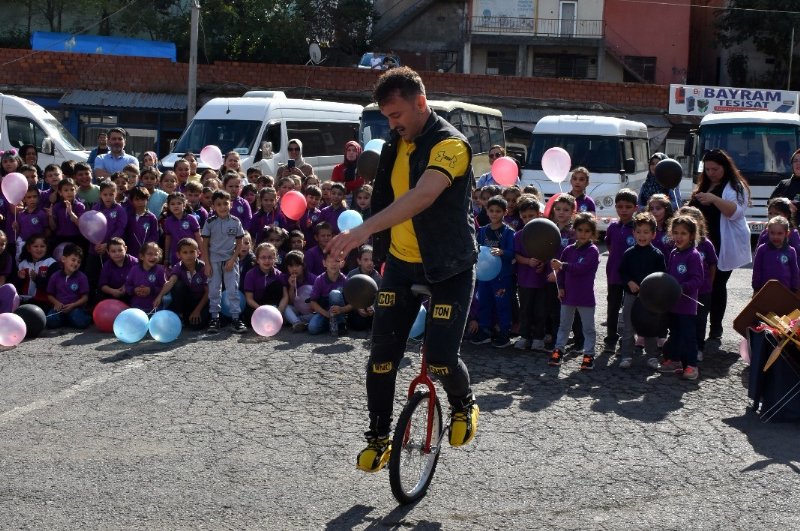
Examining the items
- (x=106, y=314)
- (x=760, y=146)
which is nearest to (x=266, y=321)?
(x=106, y=314)

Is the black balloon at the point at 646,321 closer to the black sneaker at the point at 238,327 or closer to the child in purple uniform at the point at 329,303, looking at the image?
the child in purple uniform at the point at 329,303

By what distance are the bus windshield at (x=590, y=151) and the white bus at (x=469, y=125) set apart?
1.44m

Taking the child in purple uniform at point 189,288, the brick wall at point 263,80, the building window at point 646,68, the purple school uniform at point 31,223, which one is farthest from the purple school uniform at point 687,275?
the building window at point 646,68

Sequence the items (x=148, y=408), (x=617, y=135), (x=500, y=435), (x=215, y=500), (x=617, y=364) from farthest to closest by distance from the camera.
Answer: (x=617, y=135) < (x=617, y=364) < (x=148, y=408) < (x=500, y=435) < (x=215, y=500)

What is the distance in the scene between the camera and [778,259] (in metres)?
8.93

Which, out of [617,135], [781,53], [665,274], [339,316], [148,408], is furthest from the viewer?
[781,53]

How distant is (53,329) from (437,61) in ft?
122

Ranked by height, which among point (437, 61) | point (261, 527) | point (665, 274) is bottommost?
point (261, 527)

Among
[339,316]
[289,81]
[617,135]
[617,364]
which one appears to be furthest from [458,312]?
[289,81]

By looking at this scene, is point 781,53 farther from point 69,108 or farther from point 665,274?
point 665,274

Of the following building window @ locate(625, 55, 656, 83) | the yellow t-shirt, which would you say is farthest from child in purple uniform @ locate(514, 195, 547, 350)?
building window @ locate(625, 55, 656, 83)

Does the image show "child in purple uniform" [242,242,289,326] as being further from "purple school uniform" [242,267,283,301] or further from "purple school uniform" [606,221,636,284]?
"purple school uniform" [606,221,636,284]

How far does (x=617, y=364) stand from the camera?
8.55 meters

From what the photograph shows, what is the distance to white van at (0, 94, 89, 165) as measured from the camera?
1930cm
